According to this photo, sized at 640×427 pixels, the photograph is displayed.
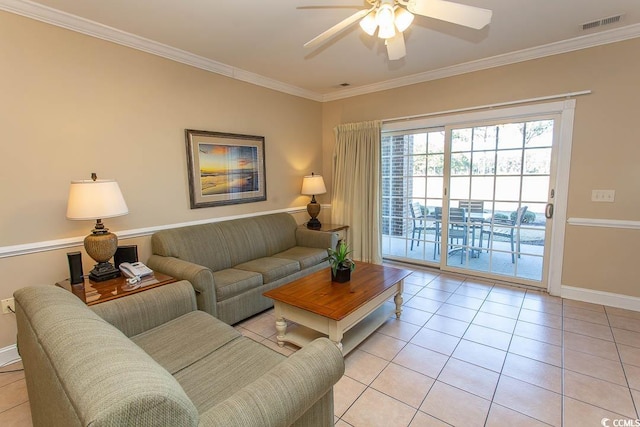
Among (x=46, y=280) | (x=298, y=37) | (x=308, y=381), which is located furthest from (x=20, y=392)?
(x=298, y=37)

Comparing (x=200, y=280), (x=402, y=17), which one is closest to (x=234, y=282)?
(x=200, y=280)

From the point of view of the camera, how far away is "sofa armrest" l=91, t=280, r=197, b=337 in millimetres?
1833

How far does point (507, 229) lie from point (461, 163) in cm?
97

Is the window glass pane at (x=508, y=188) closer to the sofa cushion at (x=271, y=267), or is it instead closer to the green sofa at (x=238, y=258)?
the green sofa at (x=238, y=258)

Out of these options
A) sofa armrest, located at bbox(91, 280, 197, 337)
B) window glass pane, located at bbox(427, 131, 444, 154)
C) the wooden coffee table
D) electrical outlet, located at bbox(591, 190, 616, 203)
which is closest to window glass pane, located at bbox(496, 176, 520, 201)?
electrical outlet, located at bbox(591, 190, 616, 203)

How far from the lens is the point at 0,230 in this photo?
2.25 meters

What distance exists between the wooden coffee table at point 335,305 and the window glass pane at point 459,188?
5.42 feet

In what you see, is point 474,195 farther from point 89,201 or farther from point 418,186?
point 89,201

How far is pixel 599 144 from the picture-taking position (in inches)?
121

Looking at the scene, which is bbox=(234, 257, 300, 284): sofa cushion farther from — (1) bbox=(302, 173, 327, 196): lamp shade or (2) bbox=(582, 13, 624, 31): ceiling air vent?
(2) bbox=(582, 13, 624, 31): ceiling air vent

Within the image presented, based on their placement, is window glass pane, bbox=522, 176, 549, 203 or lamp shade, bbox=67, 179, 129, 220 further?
window glass pane, bbox=522, 176, 549, 203

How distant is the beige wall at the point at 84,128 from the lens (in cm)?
228

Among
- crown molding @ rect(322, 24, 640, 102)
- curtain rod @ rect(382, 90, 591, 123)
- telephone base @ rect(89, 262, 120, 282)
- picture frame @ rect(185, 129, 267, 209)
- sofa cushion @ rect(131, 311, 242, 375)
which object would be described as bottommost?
sofa cushion @ rect(131, 311, 242, 375)

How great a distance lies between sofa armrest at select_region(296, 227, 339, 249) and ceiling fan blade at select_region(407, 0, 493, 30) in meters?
2.54
